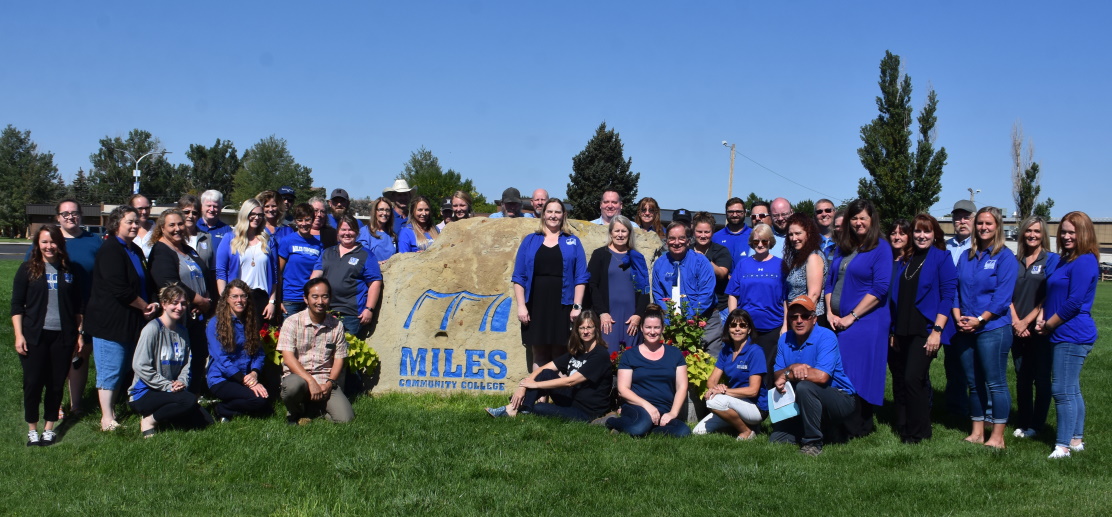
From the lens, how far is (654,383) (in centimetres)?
670

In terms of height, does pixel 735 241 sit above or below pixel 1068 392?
above

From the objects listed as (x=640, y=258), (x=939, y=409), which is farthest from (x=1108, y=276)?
(x=640, y=258)

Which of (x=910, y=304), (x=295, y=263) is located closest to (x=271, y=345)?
(x=295, y=263)

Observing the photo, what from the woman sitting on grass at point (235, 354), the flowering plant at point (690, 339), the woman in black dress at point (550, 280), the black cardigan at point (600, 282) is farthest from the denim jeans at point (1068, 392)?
the woman sitting on grass at point (235, 354)

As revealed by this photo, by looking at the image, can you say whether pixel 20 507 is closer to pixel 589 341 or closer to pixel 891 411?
pixel 589 341

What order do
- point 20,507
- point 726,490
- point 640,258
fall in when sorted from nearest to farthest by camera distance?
point 20,507 → point 726,490 → point 640,258

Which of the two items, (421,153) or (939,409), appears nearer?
(939,409)

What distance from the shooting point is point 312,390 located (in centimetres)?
674

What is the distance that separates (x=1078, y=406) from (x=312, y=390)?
18.8 ft

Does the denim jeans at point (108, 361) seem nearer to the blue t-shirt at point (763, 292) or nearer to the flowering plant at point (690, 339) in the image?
the flowering plant at point (690, 339)

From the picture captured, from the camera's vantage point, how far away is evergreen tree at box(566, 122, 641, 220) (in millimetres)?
43281

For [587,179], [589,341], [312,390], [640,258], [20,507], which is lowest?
[20,507]

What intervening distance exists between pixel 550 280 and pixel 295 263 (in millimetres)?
2366

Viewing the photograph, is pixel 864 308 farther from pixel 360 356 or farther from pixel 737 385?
pixel 360 356
